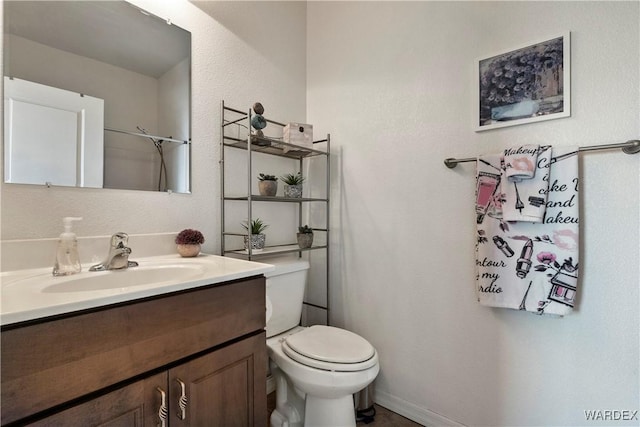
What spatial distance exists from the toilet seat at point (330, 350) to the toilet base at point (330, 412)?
0.61 feet

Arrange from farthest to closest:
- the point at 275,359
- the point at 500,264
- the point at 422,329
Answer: the point at 422,329 < the point at 275,359 < the point at 500,264

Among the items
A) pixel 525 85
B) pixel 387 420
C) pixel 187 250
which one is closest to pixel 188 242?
pixel 187 250

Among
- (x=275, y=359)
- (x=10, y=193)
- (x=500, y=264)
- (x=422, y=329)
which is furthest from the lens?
(x=422, y=329)

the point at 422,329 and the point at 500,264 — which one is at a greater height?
the point at 500,264

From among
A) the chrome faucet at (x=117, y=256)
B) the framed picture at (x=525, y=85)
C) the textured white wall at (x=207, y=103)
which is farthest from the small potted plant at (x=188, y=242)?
the framed picture at (x=525, y=85)

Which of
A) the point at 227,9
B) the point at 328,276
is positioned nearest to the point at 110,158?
the point at 227,9

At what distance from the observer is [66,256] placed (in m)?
0.89

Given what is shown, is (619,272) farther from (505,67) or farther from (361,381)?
(361,381)

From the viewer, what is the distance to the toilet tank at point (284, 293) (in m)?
1.39

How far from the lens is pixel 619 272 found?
1.01 m

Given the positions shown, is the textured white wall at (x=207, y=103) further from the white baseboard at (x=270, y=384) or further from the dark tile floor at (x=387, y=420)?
the dark tile floor at (x=387, y=420)

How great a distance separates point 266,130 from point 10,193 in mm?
1106

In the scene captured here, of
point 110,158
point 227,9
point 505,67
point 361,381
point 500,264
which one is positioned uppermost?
point 227,9

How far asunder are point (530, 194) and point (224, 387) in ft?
4.06
